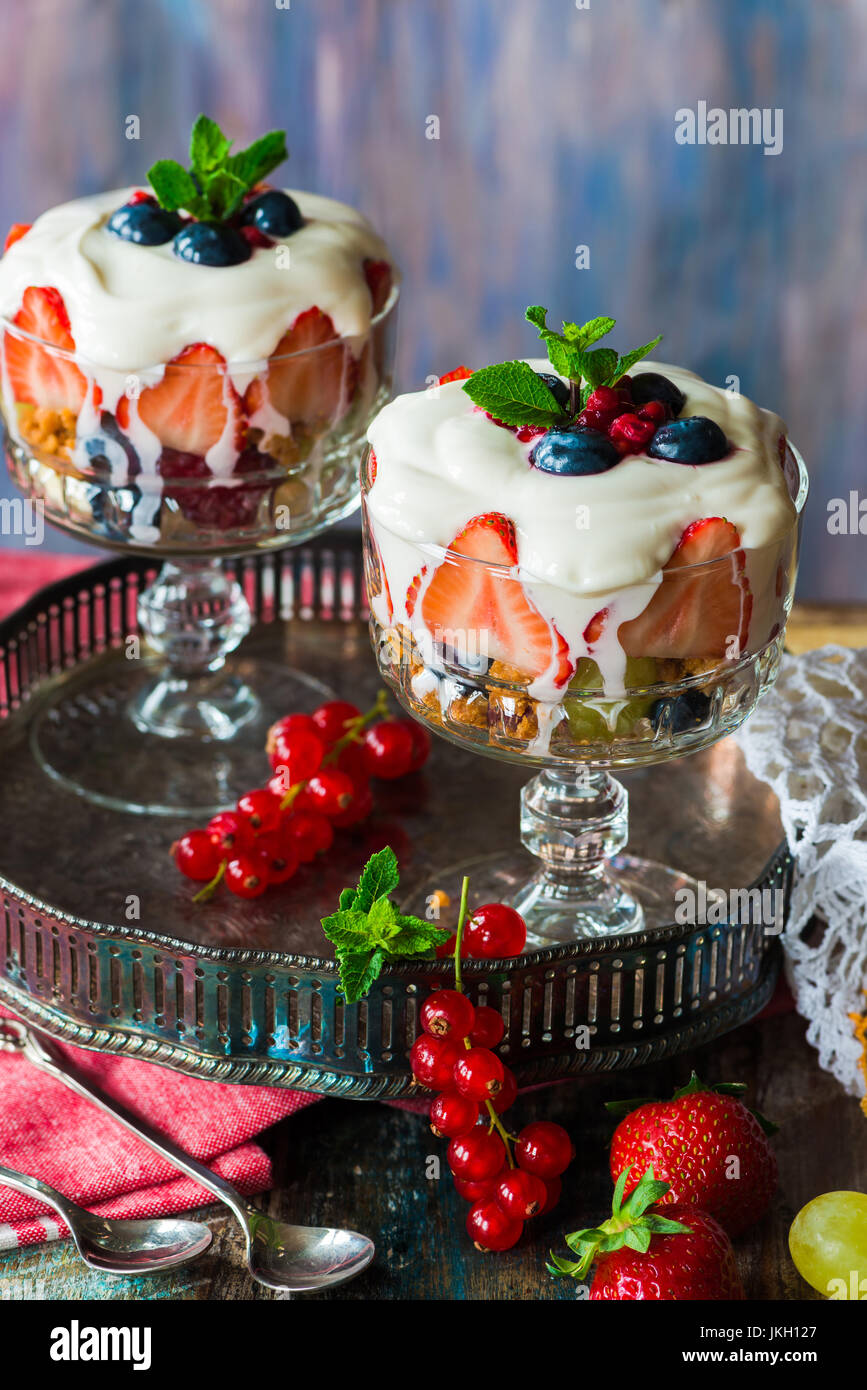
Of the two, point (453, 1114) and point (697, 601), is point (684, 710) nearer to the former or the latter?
point (697, 601)

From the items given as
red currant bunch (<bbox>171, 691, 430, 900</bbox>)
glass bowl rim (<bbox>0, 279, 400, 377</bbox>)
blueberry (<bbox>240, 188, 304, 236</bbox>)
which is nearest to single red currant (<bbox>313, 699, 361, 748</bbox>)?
red currant bunch (<bbox>171, 691, 430, 900</bbox>)

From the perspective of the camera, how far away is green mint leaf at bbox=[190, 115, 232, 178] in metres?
1.50

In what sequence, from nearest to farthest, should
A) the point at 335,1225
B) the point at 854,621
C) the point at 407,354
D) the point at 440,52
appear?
the point at 335,1225 → the point at 854,621 → the point at 440,52 → the point at 407,354

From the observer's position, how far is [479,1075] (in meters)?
1.17

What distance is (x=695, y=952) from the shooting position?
1.32 m

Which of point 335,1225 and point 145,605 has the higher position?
point 145,605

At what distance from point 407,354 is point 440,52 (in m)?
0.46

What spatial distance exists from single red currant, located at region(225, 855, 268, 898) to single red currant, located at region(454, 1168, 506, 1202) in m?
0.34

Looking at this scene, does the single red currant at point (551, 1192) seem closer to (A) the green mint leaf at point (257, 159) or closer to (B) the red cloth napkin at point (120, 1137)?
(B) the red cloth napkin at point (120, 1137)

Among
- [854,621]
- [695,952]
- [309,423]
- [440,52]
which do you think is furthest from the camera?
[440,52]

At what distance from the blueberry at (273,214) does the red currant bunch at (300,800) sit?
46cm

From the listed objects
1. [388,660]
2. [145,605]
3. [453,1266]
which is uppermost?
[388,660]

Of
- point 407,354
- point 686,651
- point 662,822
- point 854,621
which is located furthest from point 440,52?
point 686,651

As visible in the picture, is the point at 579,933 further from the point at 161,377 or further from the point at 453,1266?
the point at 161,377
